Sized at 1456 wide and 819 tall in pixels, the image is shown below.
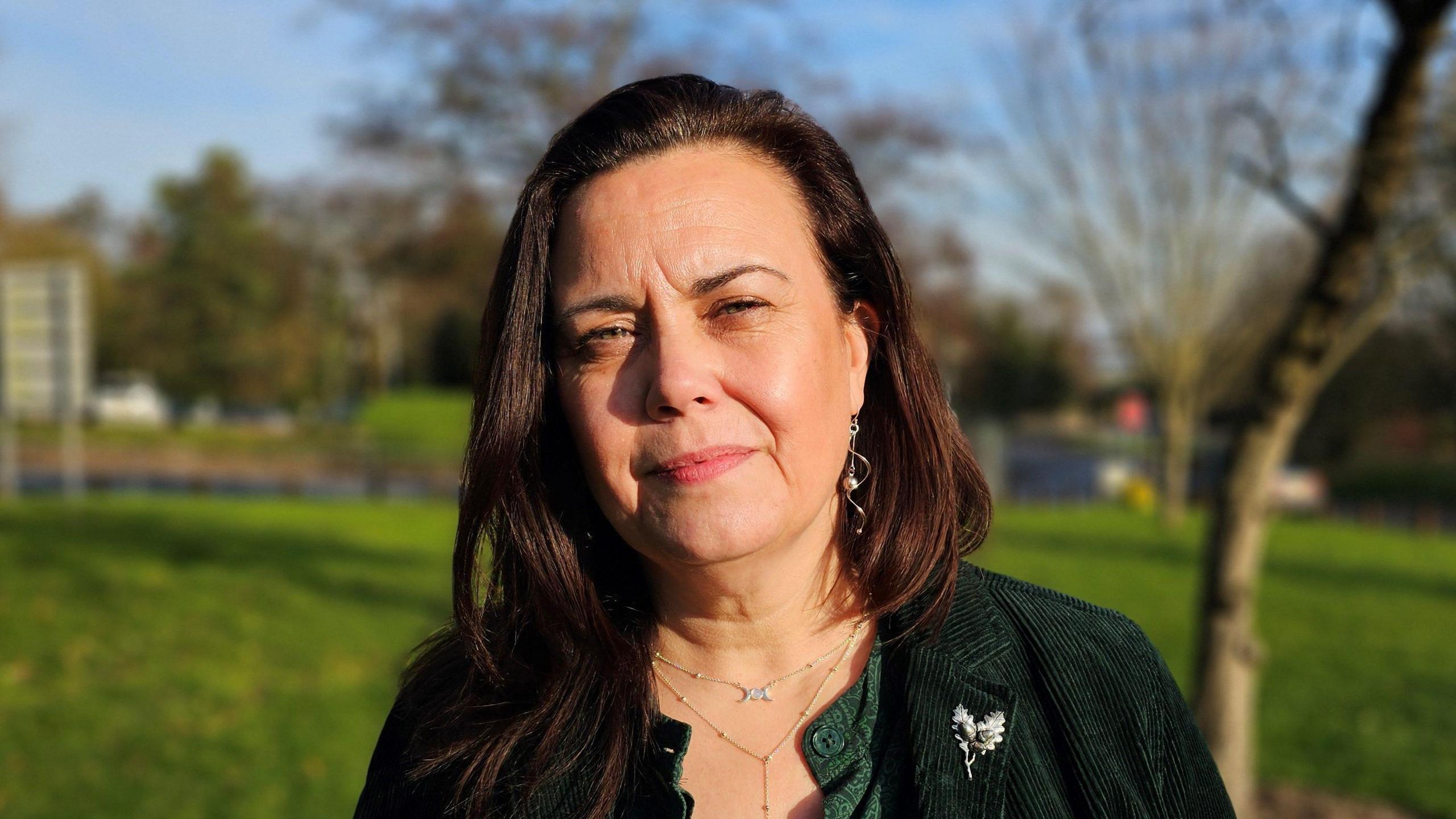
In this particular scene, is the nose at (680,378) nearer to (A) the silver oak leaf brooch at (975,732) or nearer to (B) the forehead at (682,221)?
(B) the forehead at (682,221)

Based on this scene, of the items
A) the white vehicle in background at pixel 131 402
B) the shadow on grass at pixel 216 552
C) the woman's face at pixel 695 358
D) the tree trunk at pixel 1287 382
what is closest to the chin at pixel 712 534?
the woman's face at pixel 695 358

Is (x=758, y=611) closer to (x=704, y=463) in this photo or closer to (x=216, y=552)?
(x=704, y=463)

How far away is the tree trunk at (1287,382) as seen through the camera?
192 inches

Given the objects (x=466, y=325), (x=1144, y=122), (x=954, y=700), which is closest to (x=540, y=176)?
(x=954, y=700)

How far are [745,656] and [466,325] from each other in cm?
5278

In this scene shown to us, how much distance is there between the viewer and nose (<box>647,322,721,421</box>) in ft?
5.92

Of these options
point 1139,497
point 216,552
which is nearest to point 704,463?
point 216,552

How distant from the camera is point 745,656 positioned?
203cm

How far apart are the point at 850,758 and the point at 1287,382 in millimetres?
4041

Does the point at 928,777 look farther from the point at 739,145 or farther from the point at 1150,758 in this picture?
the point at 739,145

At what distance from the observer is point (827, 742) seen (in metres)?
1.90

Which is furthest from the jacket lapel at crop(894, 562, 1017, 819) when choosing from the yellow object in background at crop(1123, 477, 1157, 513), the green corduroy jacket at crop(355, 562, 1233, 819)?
the yellow object in background at crop(1123, 477, 1157, 513)

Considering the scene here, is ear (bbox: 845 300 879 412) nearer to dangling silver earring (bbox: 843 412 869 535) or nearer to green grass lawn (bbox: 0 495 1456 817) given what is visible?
dangling silver earring (bbox: 843 412 869 535)

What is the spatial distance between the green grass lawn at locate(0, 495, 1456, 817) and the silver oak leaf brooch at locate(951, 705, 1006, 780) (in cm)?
524
